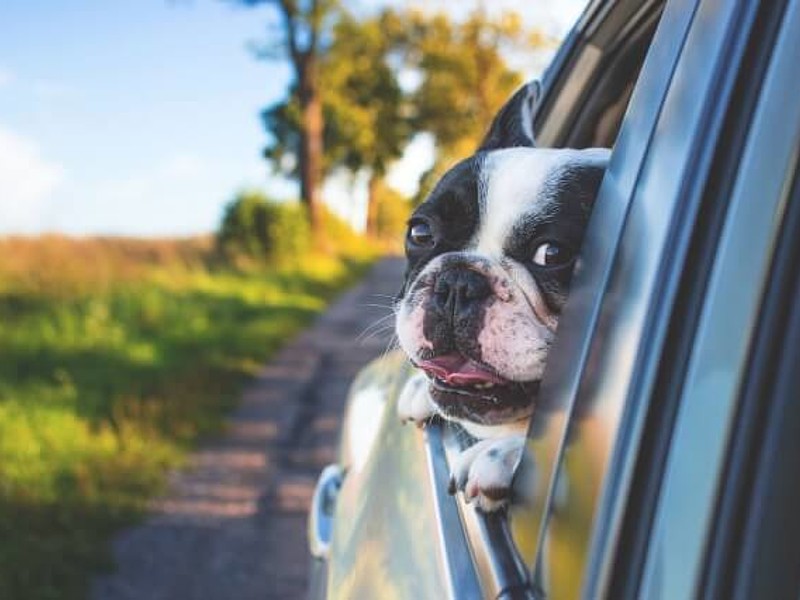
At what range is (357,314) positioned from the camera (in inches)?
565

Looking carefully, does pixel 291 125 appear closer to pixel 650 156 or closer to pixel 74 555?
pixel 74 555

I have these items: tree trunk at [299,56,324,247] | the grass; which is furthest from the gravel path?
tree trunk at [299,56,324,247]

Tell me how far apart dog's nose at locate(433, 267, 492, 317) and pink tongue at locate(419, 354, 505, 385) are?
0.27ft

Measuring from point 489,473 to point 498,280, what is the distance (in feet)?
1.05

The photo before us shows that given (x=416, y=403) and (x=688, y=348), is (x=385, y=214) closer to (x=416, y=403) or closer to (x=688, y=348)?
(x=416, y=403)

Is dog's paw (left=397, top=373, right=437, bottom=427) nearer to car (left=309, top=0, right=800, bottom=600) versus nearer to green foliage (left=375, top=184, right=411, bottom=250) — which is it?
car (left=309, top=0, right=800, bottom=600)

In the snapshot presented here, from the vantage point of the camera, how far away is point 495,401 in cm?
158

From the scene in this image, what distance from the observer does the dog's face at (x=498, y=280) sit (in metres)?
1.53

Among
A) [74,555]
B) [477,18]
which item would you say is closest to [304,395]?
[74,555]

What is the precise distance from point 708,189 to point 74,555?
4.09 m

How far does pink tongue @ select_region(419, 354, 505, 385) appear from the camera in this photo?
156 centimetres

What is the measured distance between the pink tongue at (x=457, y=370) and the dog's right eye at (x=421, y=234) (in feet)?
1.03

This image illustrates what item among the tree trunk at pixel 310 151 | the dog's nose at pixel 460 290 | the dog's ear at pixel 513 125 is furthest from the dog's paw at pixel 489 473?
the tree trunk at pixel 310 151

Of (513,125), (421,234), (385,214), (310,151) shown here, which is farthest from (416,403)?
(385,214)
